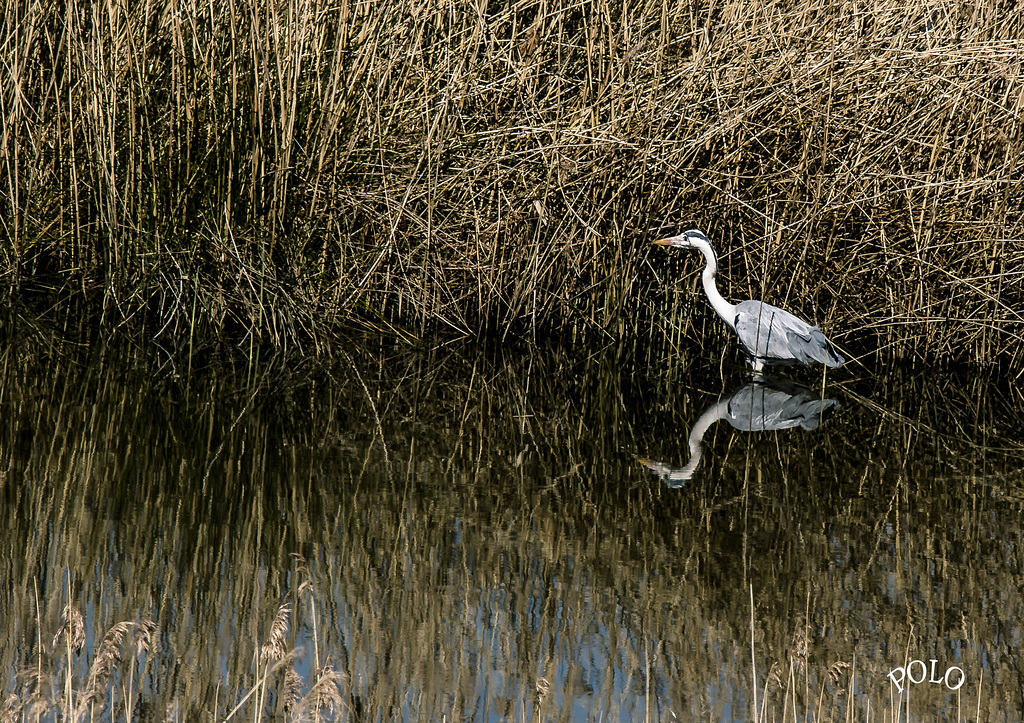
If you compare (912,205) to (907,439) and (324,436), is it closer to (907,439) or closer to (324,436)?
(907,439)

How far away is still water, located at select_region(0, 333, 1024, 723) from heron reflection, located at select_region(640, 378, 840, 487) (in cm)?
2

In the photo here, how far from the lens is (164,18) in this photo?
588 cm

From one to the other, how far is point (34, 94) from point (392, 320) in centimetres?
221

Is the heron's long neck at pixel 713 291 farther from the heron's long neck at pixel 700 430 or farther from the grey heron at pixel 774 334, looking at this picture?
the heron's long neck at pixel 700 430

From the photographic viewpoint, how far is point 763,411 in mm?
5316

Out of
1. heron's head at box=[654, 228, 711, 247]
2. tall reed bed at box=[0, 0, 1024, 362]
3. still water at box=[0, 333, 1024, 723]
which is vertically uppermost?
tall reed bed at box=[0, 0, 1024, 362]

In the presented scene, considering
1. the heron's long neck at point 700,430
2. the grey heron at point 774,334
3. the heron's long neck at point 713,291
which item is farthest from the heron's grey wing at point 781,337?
the heron's long neck at point 700,430

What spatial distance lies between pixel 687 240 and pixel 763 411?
0.99m

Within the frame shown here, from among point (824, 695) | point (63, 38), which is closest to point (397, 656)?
point (824, 695)

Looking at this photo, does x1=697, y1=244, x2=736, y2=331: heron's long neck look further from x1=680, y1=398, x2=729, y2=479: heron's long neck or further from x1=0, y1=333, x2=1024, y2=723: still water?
x1=680, y1=398, x2=729, y2=479: heron's long neck

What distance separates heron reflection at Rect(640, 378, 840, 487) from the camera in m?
4.84

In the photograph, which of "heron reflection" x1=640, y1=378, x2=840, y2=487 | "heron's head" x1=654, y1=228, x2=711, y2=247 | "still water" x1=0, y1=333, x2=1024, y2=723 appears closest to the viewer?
"still water" x1=0, y1=333, x2=1024, y2=723

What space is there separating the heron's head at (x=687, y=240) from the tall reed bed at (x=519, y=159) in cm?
26

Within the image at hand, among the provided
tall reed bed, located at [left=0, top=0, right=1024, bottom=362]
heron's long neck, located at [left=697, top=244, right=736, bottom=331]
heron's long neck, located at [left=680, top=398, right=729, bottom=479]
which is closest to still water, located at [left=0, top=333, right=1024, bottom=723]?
heron's long neck, located at [left=680, top=398, right=729, bottom=479]
